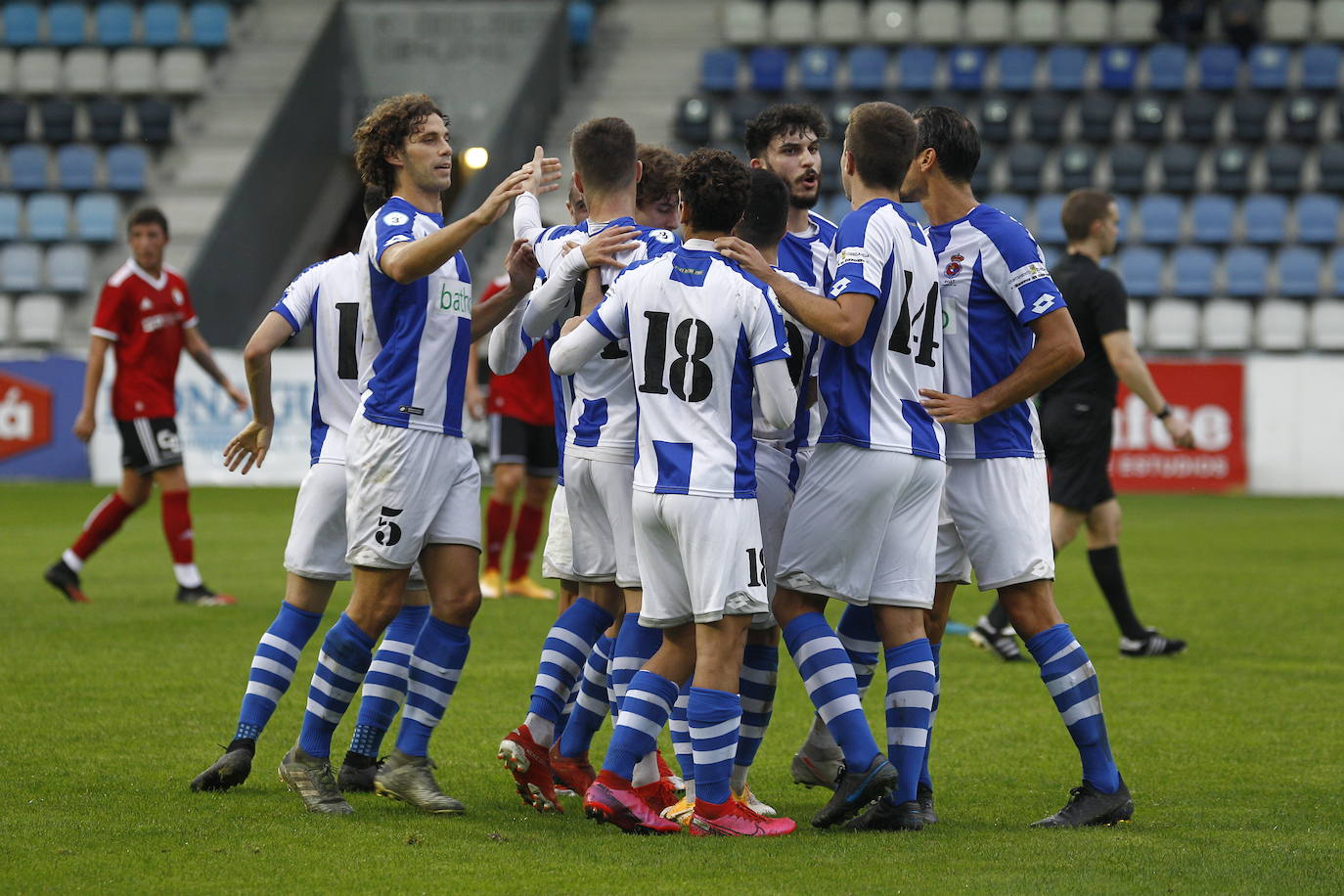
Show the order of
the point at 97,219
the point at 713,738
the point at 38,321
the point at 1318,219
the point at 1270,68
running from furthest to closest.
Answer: the point at 97,219
the point at 1270,68
the point at 38,321
the point at 1318,219
the point at 713,738

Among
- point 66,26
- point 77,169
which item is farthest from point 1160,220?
point 66,26

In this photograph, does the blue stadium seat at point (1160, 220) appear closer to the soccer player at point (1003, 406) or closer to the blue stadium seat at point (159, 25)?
the blue stadium seat at point (159, 25)

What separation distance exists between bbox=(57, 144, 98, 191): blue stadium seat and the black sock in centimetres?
1957

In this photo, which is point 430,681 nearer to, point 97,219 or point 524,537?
point 524,537

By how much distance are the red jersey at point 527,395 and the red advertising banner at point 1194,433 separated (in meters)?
9.64

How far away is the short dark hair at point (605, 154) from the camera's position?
5.07 metres

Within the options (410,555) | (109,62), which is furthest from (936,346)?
(109,62)

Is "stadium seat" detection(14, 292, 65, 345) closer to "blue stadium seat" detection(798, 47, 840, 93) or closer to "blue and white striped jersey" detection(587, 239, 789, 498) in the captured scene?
"blue stadium seat" detection(798, 47, 840, 93)

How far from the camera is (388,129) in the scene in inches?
208

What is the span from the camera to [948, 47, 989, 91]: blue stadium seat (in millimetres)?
23688

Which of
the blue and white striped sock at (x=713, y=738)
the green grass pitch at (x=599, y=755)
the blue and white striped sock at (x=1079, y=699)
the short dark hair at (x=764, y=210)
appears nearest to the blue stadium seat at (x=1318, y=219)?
the green grass pitch at (x=599, y=755)

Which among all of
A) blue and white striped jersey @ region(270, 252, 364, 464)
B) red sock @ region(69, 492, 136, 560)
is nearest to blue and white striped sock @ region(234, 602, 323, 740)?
blue and white striped jersey @ region(270, 252, 364, 464)

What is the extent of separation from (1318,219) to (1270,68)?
239 cm

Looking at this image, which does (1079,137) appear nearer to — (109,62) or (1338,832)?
(109,62)
